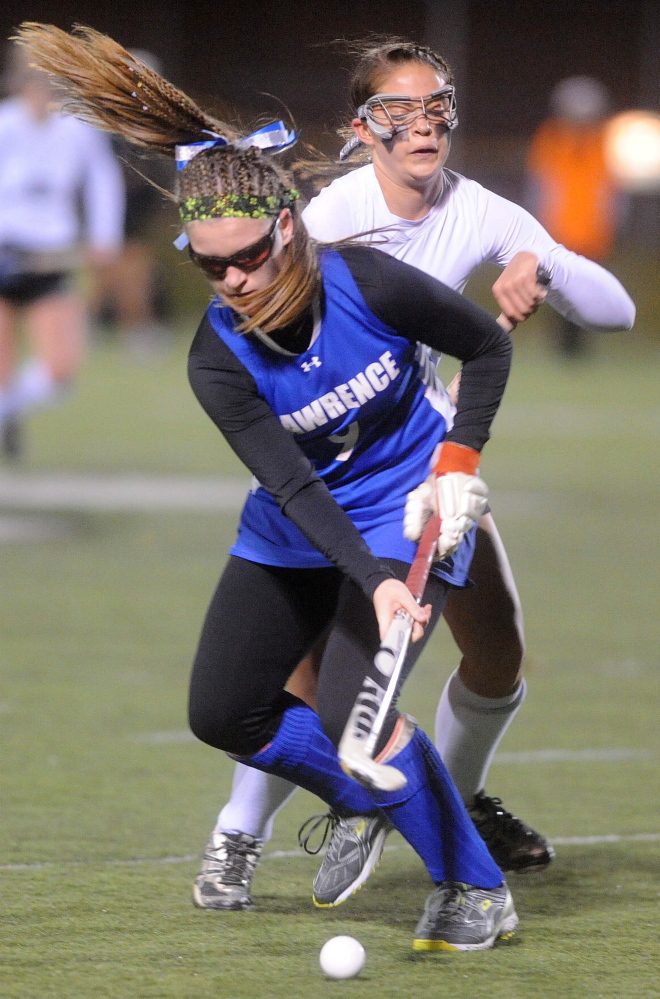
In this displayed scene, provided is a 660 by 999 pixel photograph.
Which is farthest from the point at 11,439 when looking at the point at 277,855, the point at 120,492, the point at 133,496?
the point at 277,855

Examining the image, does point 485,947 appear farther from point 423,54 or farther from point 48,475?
point 48,475

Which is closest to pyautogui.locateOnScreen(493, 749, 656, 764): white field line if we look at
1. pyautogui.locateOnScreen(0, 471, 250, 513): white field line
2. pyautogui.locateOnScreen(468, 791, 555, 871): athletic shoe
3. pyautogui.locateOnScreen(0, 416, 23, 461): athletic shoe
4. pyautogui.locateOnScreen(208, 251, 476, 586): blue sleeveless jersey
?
pyautogui.locateOnScreen(468, 791, 555, 871): athletic shoe

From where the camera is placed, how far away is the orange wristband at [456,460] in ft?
9.85

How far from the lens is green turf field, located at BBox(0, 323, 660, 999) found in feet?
9.66

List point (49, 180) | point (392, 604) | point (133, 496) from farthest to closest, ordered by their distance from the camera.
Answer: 1. point (49, 180)
2. point (133, 496)
3. point (392, 604)

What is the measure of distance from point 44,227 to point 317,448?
295 inches

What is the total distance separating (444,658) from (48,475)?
4839mm

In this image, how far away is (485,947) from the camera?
305 cm

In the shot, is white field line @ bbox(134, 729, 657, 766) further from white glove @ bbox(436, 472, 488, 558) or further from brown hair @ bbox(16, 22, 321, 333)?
brown hair @ bbox(16, 22, 321, 333)

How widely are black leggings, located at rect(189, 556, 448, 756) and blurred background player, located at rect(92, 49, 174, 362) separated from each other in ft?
52.3

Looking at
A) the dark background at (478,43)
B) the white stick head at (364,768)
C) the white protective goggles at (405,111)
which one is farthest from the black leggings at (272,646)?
the dark background at (478,43)

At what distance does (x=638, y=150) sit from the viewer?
20.0 meters

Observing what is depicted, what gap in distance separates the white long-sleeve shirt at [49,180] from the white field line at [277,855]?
22.0 ft

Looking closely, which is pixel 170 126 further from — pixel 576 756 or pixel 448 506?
pixel 576 756
